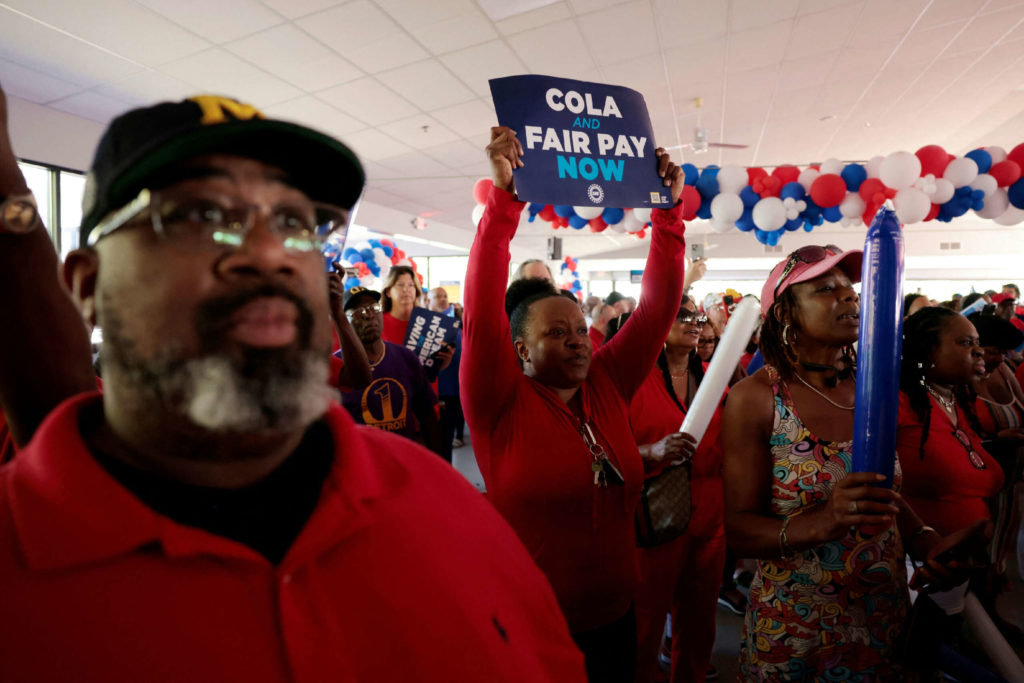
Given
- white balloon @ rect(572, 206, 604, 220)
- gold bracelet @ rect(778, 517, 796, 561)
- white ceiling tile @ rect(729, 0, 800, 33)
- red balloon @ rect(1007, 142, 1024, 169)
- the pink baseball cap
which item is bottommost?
gold bracelet @ rect(778, 517, 796, 561)

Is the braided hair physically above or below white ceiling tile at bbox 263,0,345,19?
below

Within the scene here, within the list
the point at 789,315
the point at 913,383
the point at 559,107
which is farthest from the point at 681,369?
the point at 559,107

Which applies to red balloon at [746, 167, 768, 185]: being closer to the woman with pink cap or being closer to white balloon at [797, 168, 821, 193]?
white balloon at [797, 168, 821, 193]

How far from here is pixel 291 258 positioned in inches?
23.0

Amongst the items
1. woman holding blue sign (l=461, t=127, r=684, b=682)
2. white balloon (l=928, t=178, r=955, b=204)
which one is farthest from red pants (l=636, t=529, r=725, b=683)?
white balloon (l=928, t=178, r=955, b=204)

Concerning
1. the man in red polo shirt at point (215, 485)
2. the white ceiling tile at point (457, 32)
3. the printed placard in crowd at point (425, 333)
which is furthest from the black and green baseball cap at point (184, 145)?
the white ceiling tile at point (457, 32)

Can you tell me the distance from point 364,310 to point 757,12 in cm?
394

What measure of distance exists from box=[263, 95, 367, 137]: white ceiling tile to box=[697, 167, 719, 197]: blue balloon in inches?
139

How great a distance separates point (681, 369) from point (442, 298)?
4.29 m

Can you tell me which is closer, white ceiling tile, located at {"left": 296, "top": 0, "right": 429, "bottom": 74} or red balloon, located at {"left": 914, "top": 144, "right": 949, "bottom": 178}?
white ceiling tile, located at {"left": 296, "top": 0, "right": 429, "bottom": 74}

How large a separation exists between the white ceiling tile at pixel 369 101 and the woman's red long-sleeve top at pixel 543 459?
165 inches

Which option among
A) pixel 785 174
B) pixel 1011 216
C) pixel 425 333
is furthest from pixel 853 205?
pixel 425 333

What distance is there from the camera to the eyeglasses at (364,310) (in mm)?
2668

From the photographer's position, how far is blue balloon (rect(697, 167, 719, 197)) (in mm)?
5242
